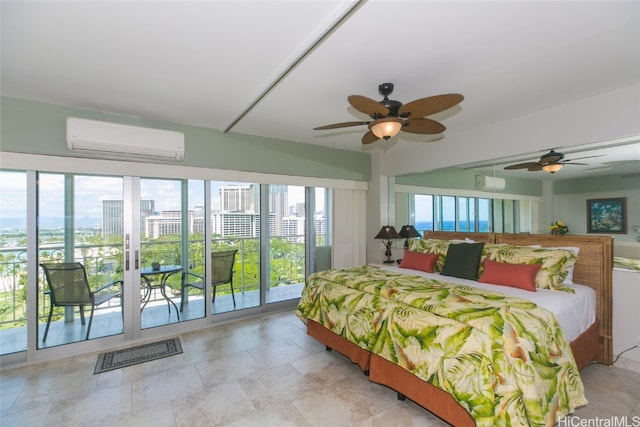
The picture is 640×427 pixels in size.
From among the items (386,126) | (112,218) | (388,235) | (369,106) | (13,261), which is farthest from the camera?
(388,235)

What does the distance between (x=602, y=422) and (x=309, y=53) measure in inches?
128

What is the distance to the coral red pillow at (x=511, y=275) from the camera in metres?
2.74

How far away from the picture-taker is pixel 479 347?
183 cm

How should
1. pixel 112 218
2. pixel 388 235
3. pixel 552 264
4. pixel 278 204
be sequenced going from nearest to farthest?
pixel 552 264
pixel 112 218
pixel 388 235
pixel 278 204

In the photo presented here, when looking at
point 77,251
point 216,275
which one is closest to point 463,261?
point 216,275

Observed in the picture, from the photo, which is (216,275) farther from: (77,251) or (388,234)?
(388,234)

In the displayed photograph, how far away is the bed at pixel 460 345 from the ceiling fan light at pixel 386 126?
1332 mm

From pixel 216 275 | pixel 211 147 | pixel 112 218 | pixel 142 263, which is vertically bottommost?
pixel 216 275

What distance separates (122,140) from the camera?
126 inches

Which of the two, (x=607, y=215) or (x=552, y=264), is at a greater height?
(x=607, y=215)

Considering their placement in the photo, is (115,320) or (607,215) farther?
(115,320)

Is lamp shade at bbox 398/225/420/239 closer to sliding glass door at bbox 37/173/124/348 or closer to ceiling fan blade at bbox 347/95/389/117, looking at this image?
ceiling fan blade at bbox 347/95/389/117

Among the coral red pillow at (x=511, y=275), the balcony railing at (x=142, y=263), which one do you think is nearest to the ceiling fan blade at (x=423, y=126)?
the coral red pillow at (x=511, y=275)

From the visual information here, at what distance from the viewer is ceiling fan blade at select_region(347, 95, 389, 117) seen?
2.09 meters
